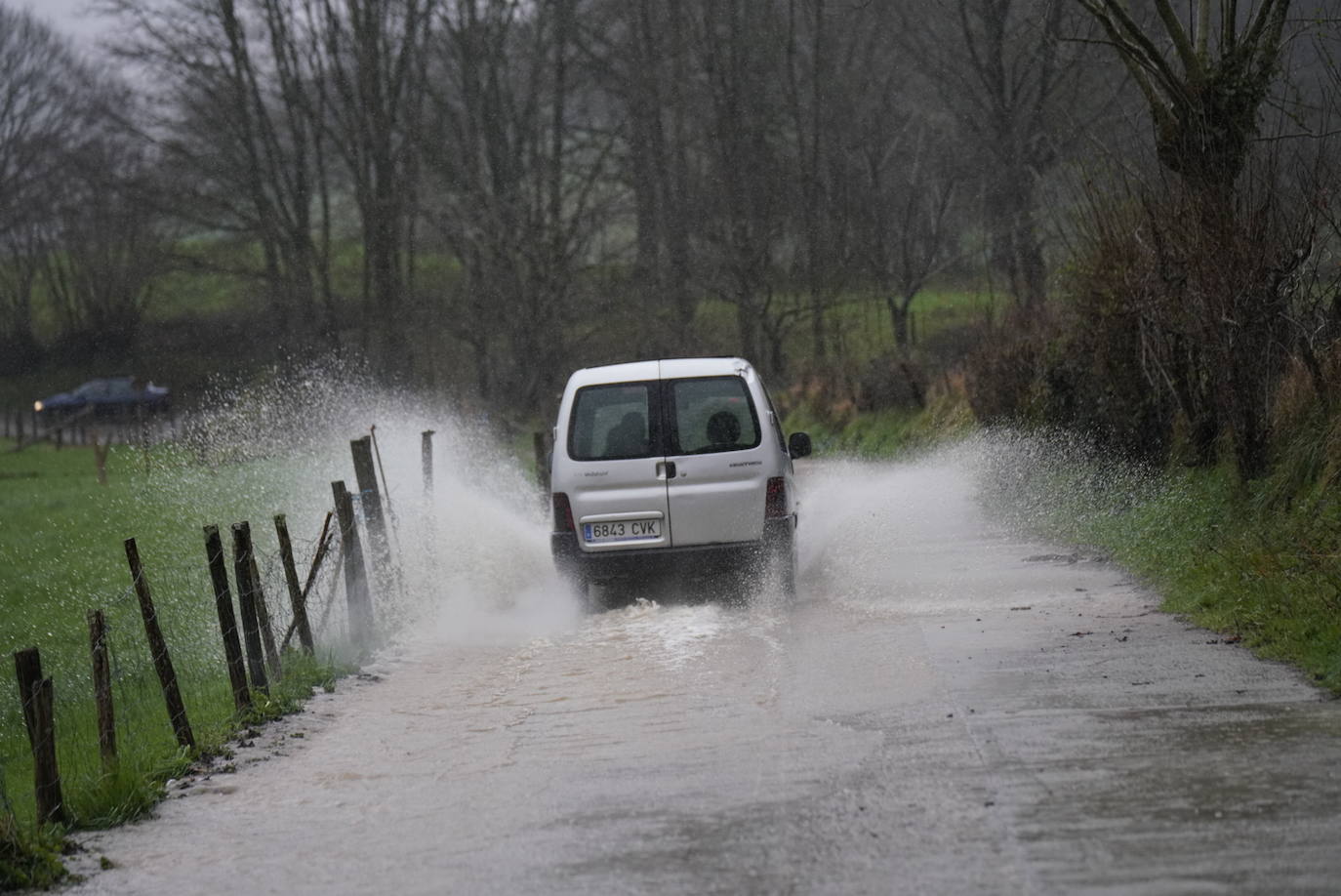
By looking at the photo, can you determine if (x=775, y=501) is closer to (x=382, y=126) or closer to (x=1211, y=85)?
(x=1211, y=85)

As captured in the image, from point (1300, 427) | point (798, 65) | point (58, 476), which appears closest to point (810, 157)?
point (798, 65)

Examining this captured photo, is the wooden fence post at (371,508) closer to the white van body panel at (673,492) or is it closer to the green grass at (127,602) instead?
the green grass at (127,602)

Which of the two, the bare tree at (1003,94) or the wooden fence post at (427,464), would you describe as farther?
the bare tree at (1003,94)

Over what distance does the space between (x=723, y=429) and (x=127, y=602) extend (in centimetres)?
553

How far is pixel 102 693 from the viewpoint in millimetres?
7809

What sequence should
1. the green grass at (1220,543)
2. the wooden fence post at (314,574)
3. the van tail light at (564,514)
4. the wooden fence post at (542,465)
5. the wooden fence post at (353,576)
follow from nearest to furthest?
the green grass at (1220,543), the wooden fence post at (314,574), the wooden fence post at (353,576), the van tail light at (564,514), the wooden fence post at (542,465)

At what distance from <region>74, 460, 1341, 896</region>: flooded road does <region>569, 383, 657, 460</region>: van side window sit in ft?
5.84

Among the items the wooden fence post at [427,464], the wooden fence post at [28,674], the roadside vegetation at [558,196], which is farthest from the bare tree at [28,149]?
the wooden fence post at [28,674]

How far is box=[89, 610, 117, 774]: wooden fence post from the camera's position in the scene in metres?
7.69

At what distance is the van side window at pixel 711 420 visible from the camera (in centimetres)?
1321

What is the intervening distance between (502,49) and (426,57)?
280 cm

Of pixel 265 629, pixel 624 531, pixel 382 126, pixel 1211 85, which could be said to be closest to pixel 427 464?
pixel 624 531

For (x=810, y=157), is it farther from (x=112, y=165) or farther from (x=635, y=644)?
(x=635, y=644)

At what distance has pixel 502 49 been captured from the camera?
4644 centimetres
